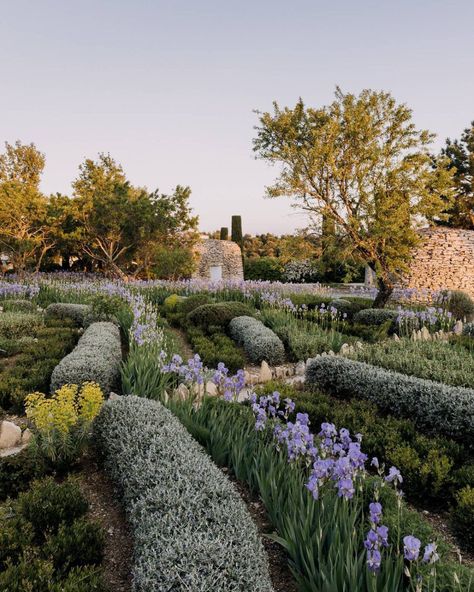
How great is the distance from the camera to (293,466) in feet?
10.1

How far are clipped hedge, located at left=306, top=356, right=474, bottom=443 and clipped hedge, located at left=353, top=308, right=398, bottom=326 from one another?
18.3 ft

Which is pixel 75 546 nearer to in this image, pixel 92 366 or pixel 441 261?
pixel 92 366

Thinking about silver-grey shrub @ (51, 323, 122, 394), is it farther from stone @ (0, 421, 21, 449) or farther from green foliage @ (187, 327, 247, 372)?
green foliage @ (187, 327, 247, 372)

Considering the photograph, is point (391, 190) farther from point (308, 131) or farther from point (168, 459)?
point (168, 459)

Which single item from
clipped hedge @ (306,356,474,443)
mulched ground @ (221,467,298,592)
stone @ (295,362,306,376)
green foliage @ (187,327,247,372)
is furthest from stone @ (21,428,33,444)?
stone @ (295,362,306,376)

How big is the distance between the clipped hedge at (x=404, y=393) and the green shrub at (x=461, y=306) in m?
8.37

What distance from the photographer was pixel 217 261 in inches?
1132

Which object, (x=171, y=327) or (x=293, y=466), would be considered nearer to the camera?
(x=293, y=466)

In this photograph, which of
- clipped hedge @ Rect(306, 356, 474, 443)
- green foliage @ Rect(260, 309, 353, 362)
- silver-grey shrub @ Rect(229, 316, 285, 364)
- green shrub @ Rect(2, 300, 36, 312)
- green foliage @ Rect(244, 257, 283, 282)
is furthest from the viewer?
green foliage @ Rect(244, 257, 283, 282)

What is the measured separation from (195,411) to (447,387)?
123 inches

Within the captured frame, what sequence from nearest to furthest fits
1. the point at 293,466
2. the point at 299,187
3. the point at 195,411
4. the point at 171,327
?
1. the point at 293,466
2. the point at 195,411
3. the point at 171,327
4. the point at 299,187

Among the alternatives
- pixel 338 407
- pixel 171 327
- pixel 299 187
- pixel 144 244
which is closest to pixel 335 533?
pixel 338 407

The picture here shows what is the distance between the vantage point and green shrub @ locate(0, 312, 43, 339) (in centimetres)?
920

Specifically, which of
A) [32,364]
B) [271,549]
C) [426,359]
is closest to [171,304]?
[32,364]
